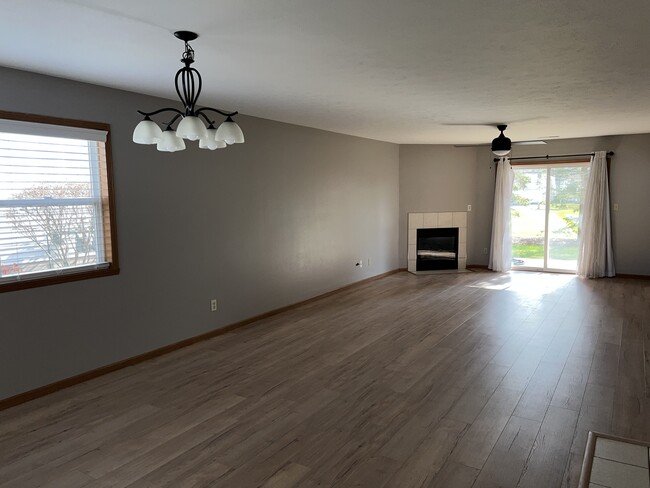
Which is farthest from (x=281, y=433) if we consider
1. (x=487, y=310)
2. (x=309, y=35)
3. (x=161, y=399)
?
(x=487, y=310)

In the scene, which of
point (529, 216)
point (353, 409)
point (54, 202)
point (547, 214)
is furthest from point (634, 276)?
point (54, 202)

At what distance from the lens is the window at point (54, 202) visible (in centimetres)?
325

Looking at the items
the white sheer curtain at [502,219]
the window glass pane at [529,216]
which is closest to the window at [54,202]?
the white sheer curtain at [502,219]

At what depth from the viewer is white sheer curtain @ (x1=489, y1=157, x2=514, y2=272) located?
331 inches

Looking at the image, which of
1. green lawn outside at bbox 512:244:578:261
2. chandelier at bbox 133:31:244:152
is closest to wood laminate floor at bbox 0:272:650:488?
chandelier at bbox 133:31:244:152

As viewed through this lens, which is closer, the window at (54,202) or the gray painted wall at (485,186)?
the window at (54,202)

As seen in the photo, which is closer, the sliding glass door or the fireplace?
the sliding glass door

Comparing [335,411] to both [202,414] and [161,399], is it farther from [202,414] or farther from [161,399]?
[161,399]

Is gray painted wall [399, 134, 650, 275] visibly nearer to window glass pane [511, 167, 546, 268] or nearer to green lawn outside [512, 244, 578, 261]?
window glass pane [511, 167, 546, 268]

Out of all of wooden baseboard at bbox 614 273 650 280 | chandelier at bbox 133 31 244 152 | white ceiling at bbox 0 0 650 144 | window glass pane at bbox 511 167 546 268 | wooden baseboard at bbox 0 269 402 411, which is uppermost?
white ceiling at bbox 0 0 650 144

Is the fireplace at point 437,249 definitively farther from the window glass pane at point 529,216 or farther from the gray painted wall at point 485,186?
Answer: the window glass pane at point 529,216

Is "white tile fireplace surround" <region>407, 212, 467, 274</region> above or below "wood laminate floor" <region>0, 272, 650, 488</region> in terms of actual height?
above

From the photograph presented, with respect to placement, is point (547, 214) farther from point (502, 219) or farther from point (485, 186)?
point (485, 186)

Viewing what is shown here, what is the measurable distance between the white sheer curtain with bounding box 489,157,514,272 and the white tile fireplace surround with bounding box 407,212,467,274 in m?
0.55
